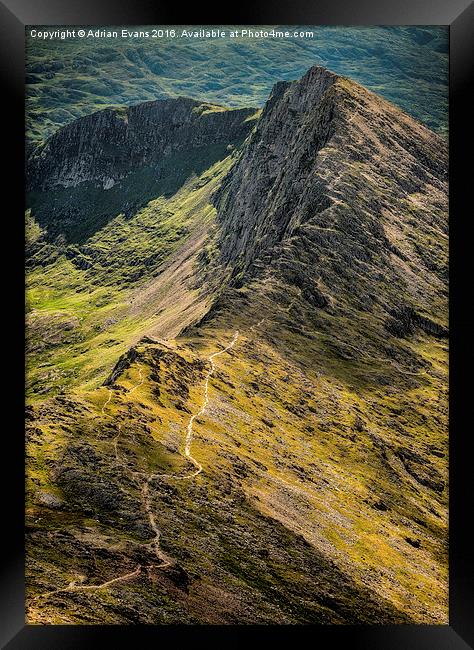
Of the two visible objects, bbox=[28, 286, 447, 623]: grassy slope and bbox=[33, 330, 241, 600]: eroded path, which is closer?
bbox=[33, 330, 241, 600]: eroded path

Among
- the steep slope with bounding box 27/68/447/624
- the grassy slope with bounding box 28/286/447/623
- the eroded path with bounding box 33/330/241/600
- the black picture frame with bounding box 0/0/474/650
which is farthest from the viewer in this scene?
the steep slope with bounding box 27/68/447/624

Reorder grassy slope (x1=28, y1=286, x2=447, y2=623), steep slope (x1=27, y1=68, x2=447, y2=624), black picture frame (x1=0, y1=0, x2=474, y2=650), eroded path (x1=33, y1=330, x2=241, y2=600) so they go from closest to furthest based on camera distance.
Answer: black picture frame (x1=0, y1=0, x2=474, y2=650)
eroded path (x1=33, y1=330, x2=241, y2=600)
grassy slope (x1=28, y1=286, x2=447, y2=623)
steep slope (x1=27, y1=68, x2=447, y2=624)

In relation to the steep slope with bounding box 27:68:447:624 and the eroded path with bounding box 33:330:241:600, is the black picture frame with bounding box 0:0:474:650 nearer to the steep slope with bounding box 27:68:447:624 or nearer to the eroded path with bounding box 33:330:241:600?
the steep slope with bounding box 27:68:447:624

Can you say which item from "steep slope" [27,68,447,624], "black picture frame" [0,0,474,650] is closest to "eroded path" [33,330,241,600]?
"steep slope" [27,68,447,624]
